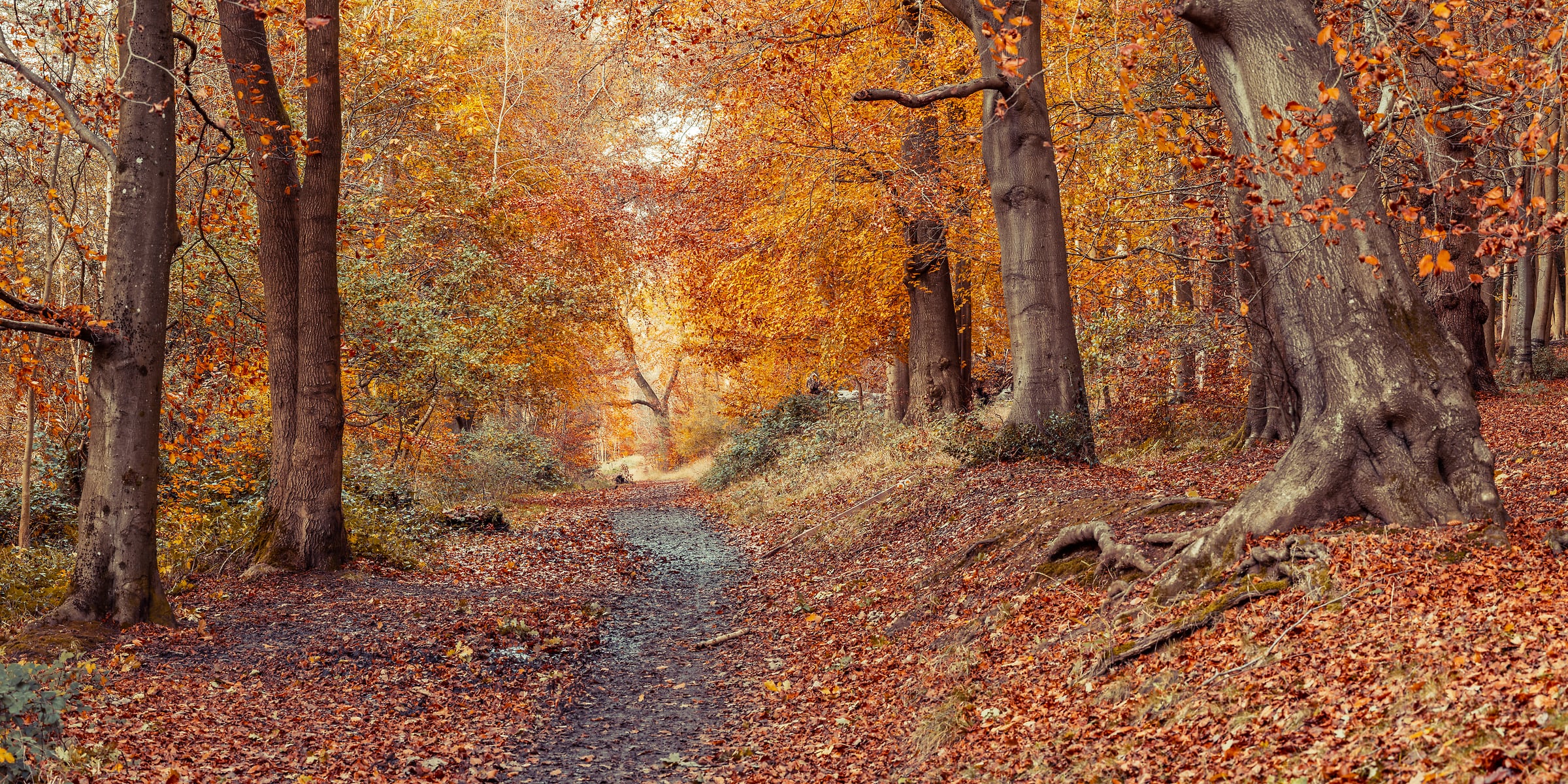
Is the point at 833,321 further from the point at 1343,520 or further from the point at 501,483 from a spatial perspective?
the point at 1343,520

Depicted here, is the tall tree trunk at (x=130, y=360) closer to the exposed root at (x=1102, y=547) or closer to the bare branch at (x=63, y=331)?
the bare branch at (x=63, y=331)

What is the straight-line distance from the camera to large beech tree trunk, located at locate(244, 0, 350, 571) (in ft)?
38.2

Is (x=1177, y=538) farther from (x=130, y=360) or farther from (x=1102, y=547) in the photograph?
(x=130, y=360)

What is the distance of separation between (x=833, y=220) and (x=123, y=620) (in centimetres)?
1337

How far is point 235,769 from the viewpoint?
18.8ft

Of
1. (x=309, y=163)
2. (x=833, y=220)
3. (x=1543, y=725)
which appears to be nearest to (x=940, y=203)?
(x=833, y=220)

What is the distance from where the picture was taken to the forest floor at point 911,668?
4.52 m

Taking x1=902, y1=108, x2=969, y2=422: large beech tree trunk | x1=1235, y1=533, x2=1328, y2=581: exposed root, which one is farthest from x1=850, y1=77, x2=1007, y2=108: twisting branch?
x1=902, y1=108, x2=969, y2=422: large beech tree trunk

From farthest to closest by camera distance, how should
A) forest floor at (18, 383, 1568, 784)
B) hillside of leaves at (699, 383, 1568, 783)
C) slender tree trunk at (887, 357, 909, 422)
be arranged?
1. slender tree trunk at (887, 357, 909, 422)
2. forest floor at (18, 383, 1568, 784)
3. hillside of leaves at (699, 383, 1568, 783)

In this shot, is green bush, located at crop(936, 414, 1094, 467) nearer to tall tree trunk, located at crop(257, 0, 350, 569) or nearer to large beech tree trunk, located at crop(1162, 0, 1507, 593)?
large beech tree trunk, located at crop(1162, 0, 1507, 593)

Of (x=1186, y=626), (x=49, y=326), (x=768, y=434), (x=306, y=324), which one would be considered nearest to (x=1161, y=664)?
(x=1186, y=626)

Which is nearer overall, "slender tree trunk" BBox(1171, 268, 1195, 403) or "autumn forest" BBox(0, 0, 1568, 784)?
"autumn forest" BBox(0, 0, 1568, 784)

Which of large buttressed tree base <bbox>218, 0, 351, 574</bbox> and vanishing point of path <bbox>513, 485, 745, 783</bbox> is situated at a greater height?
large buttressed tree base <bbox>218, 0, 351, 574</bbox>

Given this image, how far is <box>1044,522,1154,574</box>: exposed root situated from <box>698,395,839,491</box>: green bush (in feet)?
59.4
